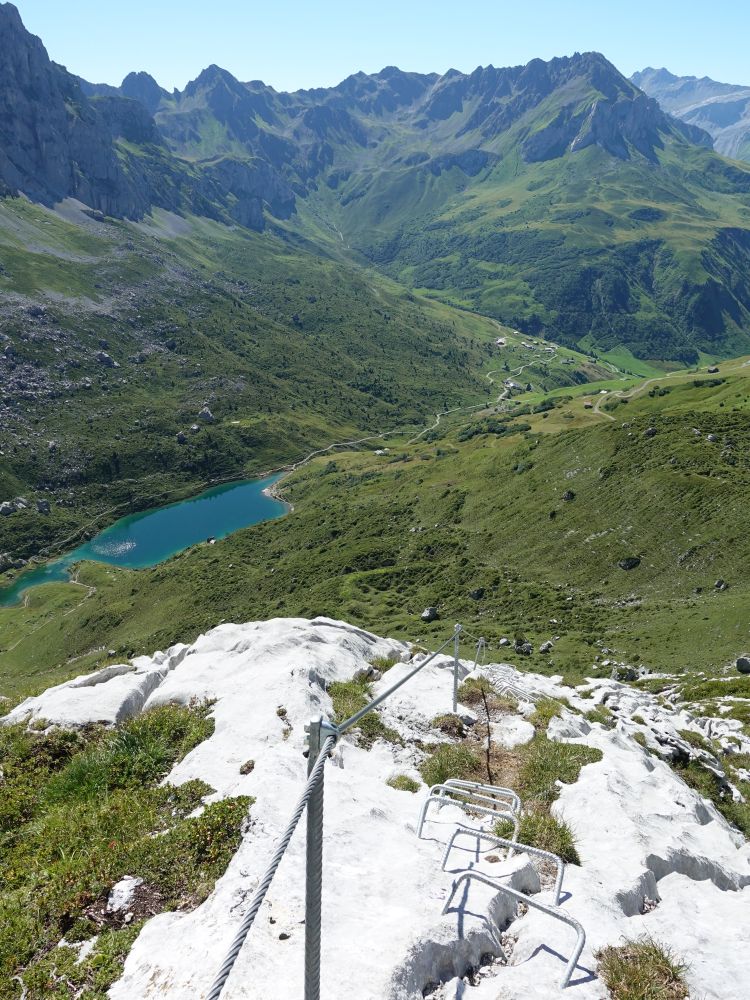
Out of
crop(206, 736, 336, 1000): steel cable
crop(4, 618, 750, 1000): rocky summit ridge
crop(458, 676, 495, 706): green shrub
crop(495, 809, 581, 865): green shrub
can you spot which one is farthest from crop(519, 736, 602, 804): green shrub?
crop(206, 736, 336, 1000): steel cable

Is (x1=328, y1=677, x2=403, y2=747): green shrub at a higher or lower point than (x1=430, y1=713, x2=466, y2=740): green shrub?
higher

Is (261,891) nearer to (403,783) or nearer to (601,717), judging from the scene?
(403,783)

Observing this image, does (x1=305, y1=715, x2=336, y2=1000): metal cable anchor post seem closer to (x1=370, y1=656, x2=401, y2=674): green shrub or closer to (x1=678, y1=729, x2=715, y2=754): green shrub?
(x1=370, y1=656, x2=401, y2=674): green shrub

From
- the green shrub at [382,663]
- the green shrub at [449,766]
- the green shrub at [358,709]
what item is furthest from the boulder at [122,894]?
the green shrub at [382,663]

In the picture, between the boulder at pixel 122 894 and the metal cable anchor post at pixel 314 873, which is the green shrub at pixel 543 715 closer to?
the boulder at pixel 122 894

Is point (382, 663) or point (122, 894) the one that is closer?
point (122, 894)

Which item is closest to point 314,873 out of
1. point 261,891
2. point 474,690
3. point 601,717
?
point 261,891
